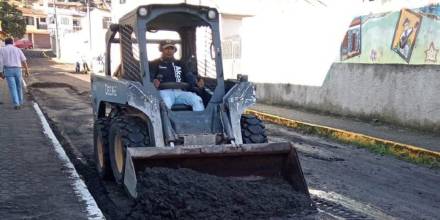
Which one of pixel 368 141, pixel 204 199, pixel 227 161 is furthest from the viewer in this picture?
pixel 368 141

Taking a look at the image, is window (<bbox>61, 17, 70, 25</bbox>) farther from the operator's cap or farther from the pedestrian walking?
the operator's cap

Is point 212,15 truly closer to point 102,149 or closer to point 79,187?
point 102,149

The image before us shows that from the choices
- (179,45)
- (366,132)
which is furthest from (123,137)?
(366,132)

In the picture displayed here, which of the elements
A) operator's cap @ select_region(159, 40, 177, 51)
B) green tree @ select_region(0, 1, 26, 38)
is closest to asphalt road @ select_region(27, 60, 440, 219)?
operator's cap @ select_region(159, 40, 177, 51)

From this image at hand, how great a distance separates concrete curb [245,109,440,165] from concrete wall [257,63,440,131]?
59.0 inches

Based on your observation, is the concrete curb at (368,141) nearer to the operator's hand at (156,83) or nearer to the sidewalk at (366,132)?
the sidewalk at (366,132)

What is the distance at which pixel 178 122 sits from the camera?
573 centimetres

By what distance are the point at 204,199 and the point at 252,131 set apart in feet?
5.14

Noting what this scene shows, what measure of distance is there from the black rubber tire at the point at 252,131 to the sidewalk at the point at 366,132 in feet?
12.1

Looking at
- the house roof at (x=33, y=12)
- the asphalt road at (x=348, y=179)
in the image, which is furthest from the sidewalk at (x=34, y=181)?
the house roof at (x=33, y=12)

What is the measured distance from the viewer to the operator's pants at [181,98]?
6.19 metres

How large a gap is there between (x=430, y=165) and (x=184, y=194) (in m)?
4.97

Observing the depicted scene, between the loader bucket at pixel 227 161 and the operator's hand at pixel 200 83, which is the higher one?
the operator's hand at pixel 200 83

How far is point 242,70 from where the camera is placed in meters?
18.1
